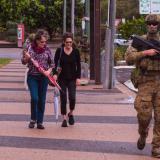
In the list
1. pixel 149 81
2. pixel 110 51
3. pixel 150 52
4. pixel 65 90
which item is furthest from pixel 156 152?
pixel 110 51

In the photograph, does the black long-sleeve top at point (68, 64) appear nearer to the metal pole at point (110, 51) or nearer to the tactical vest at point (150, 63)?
the tactical vest at point (150, 63)

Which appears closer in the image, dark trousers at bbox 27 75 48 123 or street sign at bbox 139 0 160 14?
dark trousers at bbox 27 75 48 123

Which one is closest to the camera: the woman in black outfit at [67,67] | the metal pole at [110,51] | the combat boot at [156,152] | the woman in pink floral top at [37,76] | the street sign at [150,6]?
the combat boot at [156,152]

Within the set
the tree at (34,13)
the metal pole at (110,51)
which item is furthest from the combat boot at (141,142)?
the tree at (34,13)

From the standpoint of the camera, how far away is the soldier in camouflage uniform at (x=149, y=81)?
26.7 feet

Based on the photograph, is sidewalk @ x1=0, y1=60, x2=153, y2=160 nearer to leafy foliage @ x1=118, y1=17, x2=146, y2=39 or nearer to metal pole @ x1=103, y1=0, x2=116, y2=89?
metal pole @ x1=103, y1=0, x2=116, y2=89

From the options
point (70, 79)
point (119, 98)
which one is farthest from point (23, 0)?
point (70, 79)

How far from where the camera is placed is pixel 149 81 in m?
8.23

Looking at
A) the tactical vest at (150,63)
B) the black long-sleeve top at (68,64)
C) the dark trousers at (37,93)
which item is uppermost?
the tactical vest at (150,63)

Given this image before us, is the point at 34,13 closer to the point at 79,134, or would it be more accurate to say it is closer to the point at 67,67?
the point at 67,67

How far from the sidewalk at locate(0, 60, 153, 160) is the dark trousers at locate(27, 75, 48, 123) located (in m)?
0.27

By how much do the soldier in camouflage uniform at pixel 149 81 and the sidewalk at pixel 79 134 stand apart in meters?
0.48

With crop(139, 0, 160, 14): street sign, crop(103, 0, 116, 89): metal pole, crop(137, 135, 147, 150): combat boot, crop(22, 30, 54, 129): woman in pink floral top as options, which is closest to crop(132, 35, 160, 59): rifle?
crop(137, 135, 147, 150): combat boot

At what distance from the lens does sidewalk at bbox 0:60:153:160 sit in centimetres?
860
